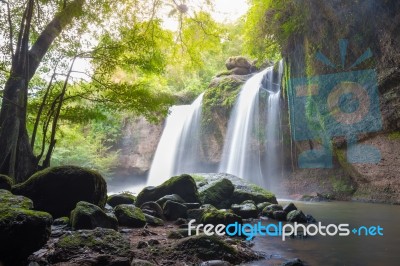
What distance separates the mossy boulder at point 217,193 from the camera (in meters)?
7.85

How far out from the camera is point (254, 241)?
15.2ft

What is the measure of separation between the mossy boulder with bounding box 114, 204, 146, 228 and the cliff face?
26.7ft

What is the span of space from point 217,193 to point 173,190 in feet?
3.84

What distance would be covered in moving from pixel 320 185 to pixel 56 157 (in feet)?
44.4

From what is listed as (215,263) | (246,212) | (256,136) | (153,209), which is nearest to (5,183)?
(153,209)

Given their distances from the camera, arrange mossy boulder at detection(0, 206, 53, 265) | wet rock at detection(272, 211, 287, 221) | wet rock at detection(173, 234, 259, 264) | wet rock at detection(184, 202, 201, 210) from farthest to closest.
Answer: wet rock at detection(184, 202, 201, 210)
wet rock at detection(272, 211, 287, 221)
wet rock at detection(173, 234, 259, 264)
mossy boulder at detection(0, 206, 53, 265)

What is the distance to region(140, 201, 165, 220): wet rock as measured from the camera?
6.32 metres

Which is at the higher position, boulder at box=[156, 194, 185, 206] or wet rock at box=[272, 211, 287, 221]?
boulder at box=[156, 194, 185, 206]

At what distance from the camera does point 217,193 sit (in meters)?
8.04

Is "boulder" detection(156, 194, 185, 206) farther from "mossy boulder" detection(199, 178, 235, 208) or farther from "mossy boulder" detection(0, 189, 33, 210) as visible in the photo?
"mossy boulder" detection(0, 189, 33, 210)

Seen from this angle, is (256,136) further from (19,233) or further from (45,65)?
(19,233)

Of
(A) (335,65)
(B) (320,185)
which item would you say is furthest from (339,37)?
(B) (320,185)

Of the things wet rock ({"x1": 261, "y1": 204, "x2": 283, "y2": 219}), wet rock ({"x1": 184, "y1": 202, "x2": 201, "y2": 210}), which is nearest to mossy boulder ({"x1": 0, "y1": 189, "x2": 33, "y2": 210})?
wet rock ({"x1": 184, "y1": 202, "x2": 201, "y2": 210})

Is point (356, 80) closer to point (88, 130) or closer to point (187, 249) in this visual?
point (187, 249)
